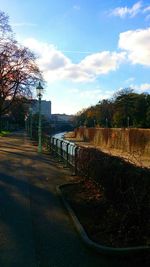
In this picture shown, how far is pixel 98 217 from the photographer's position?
8.62 m

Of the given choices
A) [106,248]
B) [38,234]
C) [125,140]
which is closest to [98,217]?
[38,234]

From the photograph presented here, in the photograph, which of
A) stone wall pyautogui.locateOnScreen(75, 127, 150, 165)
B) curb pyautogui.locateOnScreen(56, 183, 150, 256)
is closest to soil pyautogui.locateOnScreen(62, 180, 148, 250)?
curb pyautogui.locateOnScreen(56, 183, 150, 256)

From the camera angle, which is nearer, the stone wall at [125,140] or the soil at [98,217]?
the soil at [98,217]

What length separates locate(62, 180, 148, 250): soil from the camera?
22.5ft

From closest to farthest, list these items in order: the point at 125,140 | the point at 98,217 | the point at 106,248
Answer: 1. the point at 106,248
2. the point at 98,217
3. the point at 125,140

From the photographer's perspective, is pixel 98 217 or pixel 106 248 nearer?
pixel 106 248

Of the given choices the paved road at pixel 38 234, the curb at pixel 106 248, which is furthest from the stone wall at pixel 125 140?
the curb at pixel 106 248

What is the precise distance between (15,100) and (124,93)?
195ft

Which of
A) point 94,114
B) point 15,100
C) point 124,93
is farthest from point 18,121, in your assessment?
point 15,100

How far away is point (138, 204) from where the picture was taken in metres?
6.67

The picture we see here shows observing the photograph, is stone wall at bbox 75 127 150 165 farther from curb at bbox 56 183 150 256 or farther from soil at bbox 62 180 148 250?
curb at bbox 56 183 150 256

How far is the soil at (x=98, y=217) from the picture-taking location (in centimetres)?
686

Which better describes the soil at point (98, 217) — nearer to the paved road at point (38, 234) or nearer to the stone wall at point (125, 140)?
the paved road at point (38, 234)

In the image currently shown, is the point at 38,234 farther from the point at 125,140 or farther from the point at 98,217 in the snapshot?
the point at 125,140
